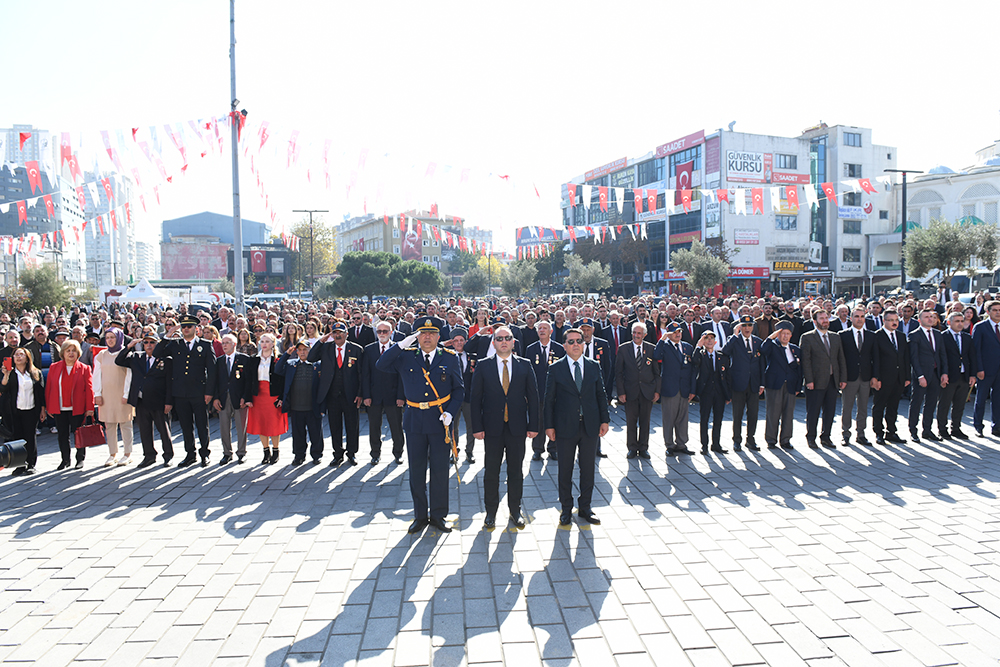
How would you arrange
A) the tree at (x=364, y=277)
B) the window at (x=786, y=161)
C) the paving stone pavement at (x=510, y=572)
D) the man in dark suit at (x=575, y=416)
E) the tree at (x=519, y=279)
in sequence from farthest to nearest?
the tree at (x=519, y=279), the window at (x=786, y=161), the tree at (x=364, y=277), the man in dark suit at (x=575, y=416), the paving stone pavement at (x=510, y=572)

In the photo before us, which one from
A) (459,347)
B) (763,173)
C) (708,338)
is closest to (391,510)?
(459,347)

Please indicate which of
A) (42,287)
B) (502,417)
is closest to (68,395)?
(502,417)

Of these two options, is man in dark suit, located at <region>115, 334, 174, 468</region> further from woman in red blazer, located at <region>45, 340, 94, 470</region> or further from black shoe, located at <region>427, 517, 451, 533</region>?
black shoe, located at <region>427, 517, 451, 533</region>

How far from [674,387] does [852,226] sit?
58685mm

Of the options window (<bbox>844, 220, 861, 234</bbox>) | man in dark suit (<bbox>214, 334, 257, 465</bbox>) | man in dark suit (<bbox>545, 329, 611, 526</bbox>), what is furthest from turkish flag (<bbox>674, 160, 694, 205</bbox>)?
man in dark suit (<bbox>545, 329, 611, 526</bbox>)

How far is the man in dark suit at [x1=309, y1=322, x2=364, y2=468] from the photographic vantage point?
7.36 metres

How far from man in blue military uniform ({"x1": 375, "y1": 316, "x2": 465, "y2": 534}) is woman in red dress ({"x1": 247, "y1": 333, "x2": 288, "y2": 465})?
284 cm

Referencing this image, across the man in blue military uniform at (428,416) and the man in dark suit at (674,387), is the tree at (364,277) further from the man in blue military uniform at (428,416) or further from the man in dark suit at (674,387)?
the man in blue military uniform at (428,416)

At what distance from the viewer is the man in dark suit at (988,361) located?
8.29 m

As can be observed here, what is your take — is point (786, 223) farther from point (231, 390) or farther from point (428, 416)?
point (428, 416)

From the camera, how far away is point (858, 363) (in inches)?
316

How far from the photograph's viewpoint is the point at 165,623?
3.69 metres

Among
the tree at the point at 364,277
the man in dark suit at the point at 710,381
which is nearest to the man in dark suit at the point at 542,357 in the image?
the man in dark suit at the point at 710,381

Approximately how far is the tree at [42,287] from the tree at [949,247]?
45910mm
